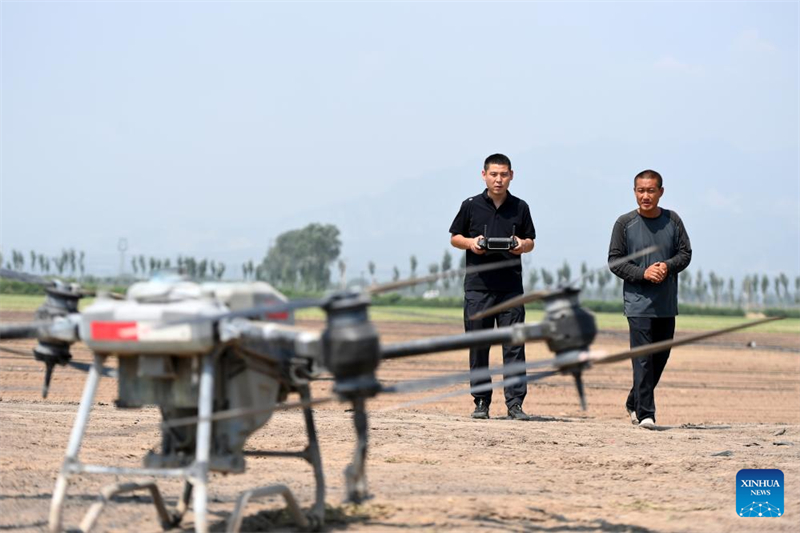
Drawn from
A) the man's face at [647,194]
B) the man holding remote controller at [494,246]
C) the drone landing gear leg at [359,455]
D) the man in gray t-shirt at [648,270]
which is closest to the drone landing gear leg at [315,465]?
the drone landing gear leg at [359,455]

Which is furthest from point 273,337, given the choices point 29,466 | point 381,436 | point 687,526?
point 381,436

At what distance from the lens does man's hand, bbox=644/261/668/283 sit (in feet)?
36.8

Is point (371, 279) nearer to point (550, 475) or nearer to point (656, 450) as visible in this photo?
point (550, 475)

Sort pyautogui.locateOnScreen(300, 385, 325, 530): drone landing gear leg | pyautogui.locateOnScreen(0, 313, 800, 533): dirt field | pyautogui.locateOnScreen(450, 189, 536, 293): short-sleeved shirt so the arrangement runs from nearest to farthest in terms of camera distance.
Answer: pyautogui.locateOnScreen(300, 385, 325, 530): drone landing gear leg → pyautogui.locateOnScreen(0, 313, 800, 533): dirt field → pyautogui.locateOnScreen(450, 189, 536, 293): short-sleeved shirt

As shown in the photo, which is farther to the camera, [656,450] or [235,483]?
[656,450]

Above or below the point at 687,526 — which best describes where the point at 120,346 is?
above

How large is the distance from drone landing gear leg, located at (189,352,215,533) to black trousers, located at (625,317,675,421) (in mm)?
6633

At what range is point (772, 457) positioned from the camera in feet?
32.1

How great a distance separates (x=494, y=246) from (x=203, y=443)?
623 cm

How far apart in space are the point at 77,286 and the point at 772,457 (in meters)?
6.07

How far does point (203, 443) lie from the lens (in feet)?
17.5

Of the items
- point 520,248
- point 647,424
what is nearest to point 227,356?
point 520,248

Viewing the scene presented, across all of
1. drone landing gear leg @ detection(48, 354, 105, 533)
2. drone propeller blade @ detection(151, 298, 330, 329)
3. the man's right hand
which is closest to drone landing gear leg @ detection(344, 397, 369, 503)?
drone propeller blade @ detection(151, 298, 330, 329)

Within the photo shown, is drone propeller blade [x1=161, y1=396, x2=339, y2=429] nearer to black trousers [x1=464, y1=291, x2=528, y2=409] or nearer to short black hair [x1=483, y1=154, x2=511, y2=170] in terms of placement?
black trousers [x1=464, y1=291, x2=528, y2=409]
